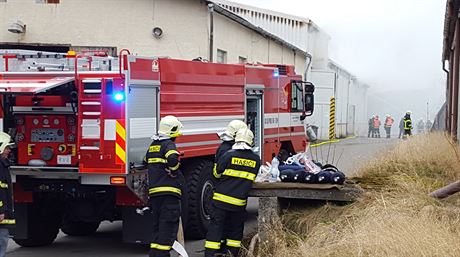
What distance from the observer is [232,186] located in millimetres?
6918

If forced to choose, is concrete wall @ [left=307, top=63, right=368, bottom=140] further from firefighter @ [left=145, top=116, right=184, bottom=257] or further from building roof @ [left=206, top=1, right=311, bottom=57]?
firefighter @ [left=145, top=116, right=184, bottom=257]

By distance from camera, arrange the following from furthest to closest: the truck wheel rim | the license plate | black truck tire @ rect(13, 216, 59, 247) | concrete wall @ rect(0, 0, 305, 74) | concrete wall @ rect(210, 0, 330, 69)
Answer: concrete wall @ rect(210, 0, 330, 69) → concrete wall @ rect(0, 0, 305, 74) → the truck wheel rim → black truck tire @ rect(13, 216, 59, 247) → the license plate

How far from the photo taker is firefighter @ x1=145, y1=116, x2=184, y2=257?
702 centimetres

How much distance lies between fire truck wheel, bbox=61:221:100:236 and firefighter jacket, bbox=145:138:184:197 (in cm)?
272

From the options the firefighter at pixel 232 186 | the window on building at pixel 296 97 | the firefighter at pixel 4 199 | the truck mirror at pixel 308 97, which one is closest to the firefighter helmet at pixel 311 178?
the firefighter at pixel 232 186

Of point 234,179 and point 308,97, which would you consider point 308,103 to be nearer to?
point 308,97

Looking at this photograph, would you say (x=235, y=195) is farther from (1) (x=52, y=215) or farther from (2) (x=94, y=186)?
(1) (x=52, y=215)

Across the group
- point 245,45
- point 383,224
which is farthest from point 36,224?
point 245,45

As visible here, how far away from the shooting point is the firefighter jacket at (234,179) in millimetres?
6910

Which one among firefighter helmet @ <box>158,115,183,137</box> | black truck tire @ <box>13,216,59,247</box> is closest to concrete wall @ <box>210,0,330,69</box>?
black truck tire @ <box>13,216,59,247</box>

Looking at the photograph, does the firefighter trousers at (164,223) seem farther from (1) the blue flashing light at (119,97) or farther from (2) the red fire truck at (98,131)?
(1) the blue flashing light at (119,97)

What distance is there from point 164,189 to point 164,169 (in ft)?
0.70

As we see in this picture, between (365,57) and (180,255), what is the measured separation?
133 feet

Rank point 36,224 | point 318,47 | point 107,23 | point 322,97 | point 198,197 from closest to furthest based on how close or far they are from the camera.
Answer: point 36,224 < point 198,197 < point 107,23 < point 322,97 < point 318,47
